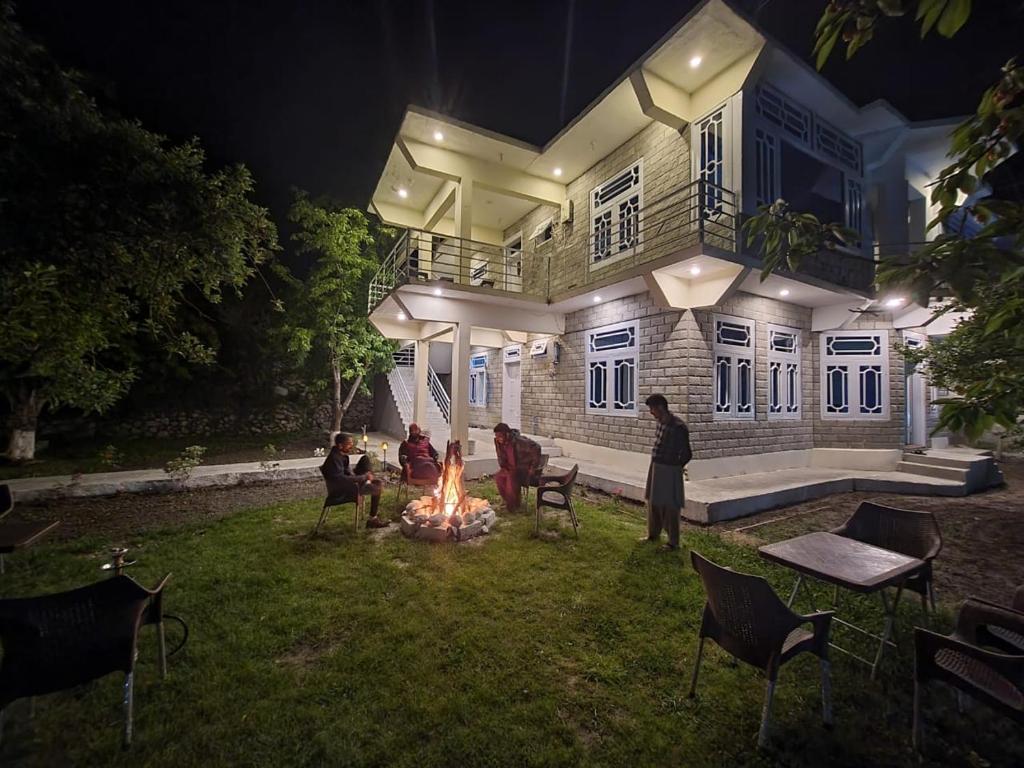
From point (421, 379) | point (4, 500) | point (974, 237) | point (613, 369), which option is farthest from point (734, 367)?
point (4, 500)

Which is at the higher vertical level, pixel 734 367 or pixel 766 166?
pixel 766 166

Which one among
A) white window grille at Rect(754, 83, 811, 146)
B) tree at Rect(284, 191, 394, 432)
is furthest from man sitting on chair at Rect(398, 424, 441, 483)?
white window grille at Rect(754, 83, 811, 146)

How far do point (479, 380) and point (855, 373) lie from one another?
449 inches

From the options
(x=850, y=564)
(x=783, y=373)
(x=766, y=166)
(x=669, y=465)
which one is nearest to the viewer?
(x=850, y=564)

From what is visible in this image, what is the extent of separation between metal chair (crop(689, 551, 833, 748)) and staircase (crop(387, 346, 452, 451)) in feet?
33.7

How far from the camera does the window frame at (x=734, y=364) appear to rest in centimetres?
840

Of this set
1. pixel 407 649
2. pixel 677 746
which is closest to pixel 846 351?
pixel 677 746

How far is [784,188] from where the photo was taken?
902cm

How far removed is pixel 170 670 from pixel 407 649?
64.3 inches

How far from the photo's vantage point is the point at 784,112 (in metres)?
8.81

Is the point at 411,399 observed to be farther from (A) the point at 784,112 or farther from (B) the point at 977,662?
(B) the point at 977,662

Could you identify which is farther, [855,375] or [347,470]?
[855,375]

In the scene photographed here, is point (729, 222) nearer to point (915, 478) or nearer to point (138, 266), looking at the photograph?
point (915, 478)

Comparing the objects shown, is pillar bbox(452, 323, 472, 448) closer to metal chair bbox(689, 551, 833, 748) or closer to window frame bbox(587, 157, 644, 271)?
window frame bbox(587, 157, 644, 271)
